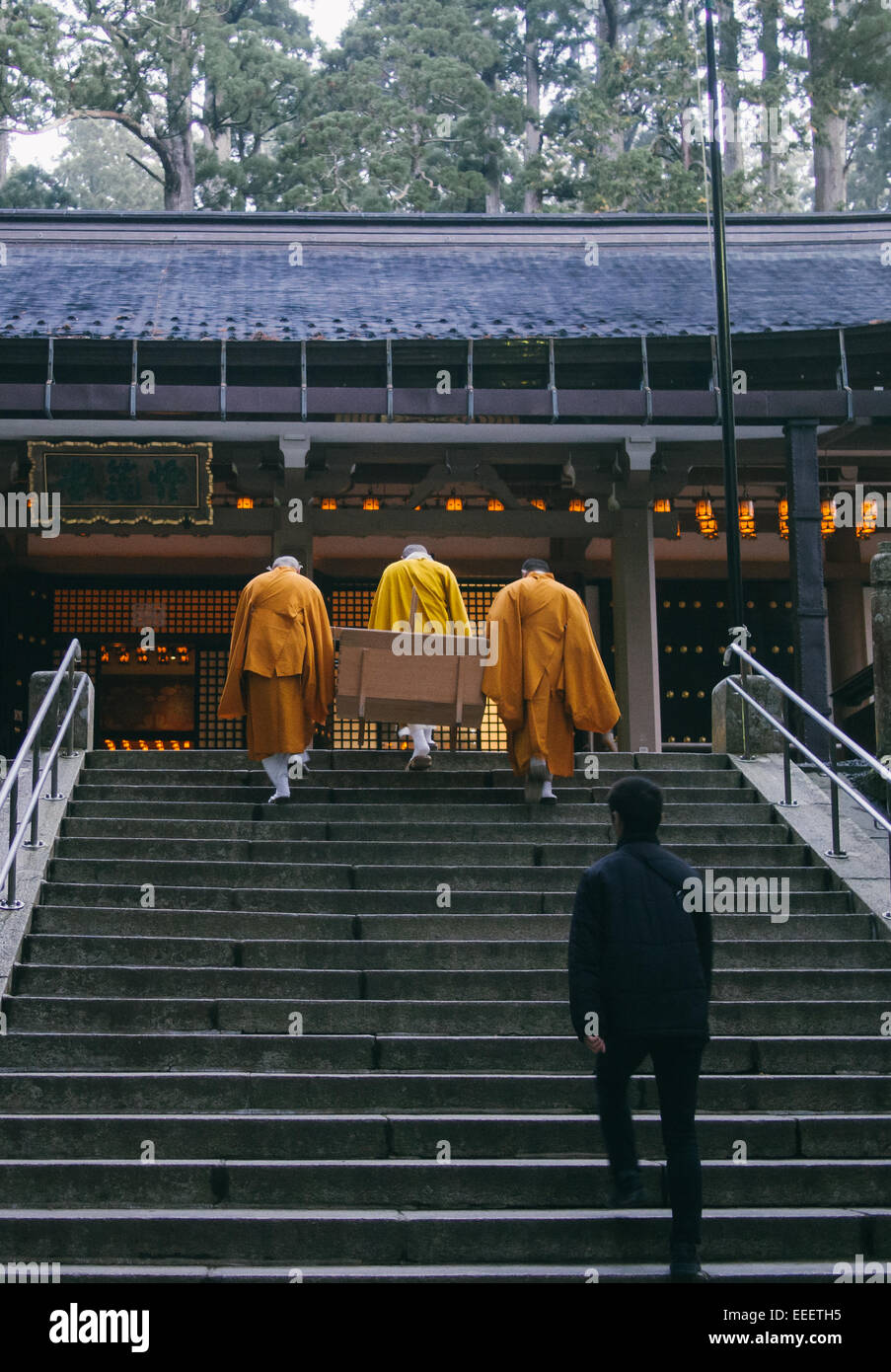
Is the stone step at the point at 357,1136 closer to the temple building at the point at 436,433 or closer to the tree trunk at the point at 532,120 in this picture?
the temple building at the point at 436,433

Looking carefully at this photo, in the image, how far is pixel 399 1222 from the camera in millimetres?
4910

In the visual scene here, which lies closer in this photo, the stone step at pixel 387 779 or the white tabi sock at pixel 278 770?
the white tabi sock at pixel 278 770

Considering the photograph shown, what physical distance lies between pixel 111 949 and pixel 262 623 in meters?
2.81

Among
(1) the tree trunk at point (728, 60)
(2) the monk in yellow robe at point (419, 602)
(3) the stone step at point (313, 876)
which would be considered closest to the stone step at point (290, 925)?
(3) the stone step at point (313, 876)

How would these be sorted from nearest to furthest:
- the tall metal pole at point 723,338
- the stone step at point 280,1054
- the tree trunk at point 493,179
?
the stone step at point 280,1054 < the tall metal pole at point 723,338 < the tree trunk at point 493,179

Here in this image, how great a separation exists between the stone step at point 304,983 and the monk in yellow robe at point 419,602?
3.08m

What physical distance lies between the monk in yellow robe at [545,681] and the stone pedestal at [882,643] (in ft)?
5.25

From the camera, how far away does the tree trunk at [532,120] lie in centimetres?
2784

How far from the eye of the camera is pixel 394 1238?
4.91 meters

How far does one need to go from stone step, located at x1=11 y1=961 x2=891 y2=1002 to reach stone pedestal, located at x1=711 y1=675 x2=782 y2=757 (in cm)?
312

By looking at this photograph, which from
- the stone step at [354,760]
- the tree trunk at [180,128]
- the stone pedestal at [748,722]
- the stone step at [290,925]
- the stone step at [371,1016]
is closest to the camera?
the stone step at [371,1016]

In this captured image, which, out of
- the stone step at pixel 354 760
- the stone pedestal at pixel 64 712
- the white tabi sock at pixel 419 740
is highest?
the stone pedestal at pixel 64 712

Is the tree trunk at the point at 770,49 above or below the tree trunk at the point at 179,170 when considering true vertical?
above
